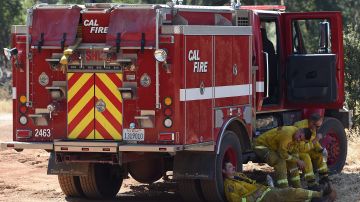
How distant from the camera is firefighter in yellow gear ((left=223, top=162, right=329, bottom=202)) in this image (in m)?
11.9

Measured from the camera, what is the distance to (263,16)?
46.9 ft

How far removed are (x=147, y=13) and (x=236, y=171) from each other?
2603 millimetres

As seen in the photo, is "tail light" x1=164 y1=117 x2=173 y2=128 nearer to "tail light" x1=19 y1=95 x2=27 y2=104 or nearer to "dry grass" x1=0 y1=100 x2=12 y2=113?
"tail light" x1=19 y1=95 x2=27 y2=104

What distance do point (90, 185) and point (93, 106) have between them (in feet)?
5.27

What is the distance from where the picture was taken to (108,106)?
38.0 feet

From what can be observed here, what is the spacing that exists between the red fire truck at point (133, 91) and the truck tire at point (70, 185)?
0.6 inches

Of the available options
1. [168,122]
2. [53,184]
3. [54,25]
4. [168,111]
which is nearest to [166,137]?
[168,122]

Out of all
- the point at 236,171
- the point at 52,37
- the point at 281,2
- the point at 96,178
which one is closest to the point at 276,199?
the point at 236,171

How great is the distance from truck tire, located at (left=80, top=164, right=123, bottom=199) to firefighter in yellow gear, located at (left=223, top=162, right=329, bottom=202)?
178 centimetres

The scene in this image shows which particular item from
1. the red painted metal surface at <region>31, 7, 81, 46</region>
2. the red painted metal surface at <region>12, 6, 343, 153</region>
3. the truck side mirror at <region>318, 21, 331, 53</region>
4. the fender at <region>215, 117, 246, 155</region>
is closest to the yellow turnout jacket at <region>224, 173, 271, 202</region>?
the fender at <region>215, 117, 246, 155</region>

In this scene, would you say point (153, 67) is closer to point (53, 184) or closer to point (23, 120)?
point (23, 120)

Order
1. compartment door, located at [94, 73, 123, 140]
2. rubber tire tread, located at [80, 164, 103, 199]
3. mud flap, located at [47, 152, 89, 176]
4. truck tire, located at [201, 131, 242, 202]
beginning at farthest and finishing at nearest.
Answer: rubber tire tread, located at [80, 164, 103, 199] → mud flap, located at [47, 152, 89, 176] → truck tire, located at [201, 131, 242, 202] → compartment door, located at [94, 73, 123, 140]

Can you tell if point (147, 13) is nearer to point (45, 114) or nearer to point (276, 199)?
point (45, 114)

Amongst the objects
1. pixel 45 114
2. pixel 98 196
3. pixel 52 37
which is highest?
pixel 52 37
